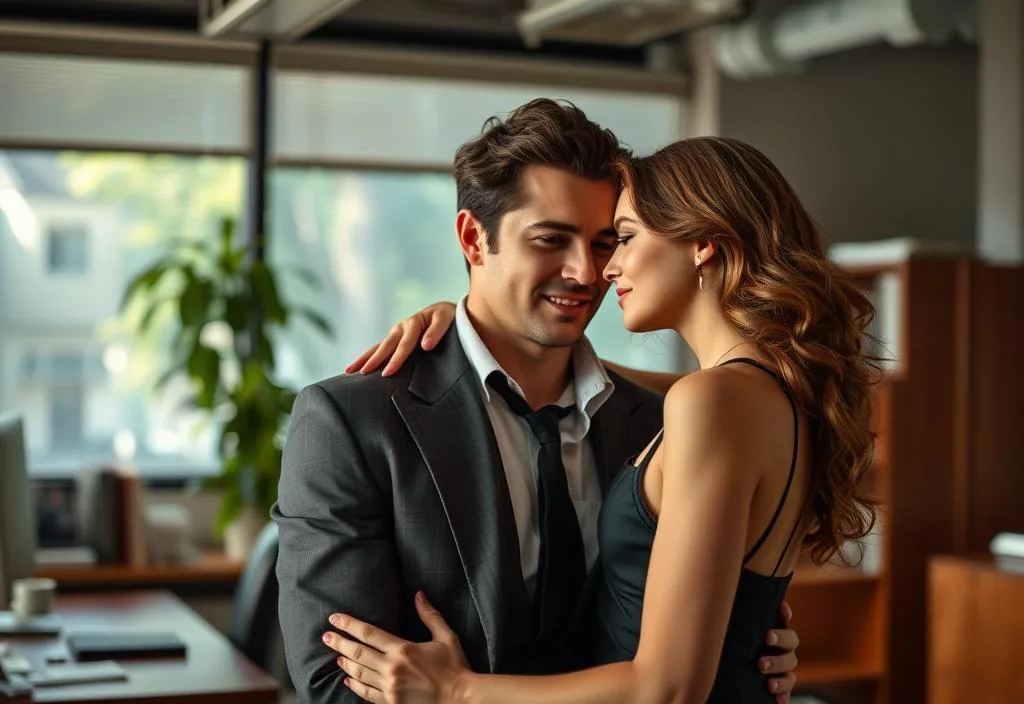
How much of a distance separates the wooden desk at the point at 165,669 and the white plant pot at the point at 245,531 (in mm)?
1161

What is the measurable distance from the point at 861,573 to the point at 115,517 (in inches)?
114

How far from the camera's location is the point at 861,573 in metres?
5.45

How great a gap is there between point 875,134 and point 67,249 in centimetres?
361

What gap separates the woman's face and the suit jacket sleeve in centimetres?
48

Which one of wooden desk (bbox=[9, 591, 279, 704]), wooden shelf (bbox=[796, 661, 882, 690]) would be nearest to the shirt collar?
wooden desk (bbox=[9, 591, 279, 704])

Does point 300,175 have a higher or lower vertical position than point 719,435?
higher

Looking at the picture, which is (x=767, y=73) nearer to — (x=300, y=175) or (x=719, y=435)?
(x=300, y=175)

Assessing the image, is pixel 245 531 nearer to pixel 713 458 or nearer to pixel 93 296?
pixel 93 296

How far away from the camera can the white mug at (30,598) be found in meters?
4.05

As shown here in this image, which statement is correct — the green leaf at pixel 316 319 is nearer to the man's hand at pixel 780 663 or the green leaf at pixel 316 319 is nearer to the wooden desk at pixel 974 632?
the wooden desk at pixel 974 632

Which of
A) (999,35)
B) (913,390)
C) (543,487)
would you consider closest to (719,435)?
(543,487)

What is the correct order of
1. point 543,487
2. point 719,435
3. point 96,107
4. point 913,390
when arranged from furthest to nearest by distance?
point 96,107 < point 913,390 < point 543,487 < point 719,435

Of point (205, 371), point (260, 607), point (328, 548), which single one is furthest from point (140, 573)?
point (328, 548)

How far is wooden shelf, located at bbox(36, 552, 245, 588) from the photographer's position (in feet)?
17.3
